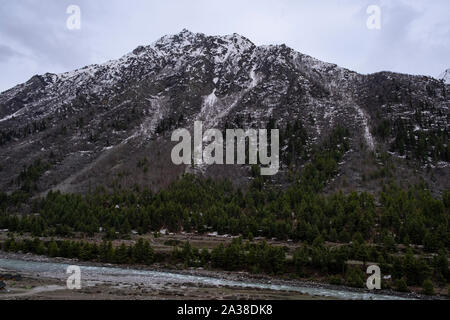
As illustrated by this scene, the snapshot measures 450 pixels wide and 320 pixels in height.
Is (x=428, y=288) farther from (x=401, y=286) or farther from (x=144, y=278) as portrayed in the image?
(x=144, y=278)

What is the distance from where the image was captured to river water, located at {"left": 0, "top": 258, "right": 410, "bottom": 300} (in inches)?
1993

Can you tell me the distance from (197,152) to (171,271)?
113620 mm

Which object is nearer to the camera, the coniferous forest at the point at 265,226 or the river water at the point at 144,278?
the river water at the point at 144,278

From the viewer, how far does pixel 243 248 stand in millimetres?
75188

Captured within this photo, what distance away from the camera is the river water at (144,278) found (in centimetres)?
5062

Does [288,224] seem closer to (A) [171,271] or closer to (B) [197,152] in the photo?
(A) [171,271]

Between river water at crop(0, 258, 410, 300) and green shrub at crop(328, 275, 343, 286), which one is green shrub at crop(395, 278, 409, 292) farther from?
green shrub at crop(328, 275, 343, 286)

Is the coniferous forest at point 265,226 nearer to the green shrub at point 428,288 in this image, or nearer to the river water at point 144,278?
the green shrub at point 428,288

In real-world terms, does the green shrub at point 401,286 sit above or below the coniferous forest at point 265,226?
below

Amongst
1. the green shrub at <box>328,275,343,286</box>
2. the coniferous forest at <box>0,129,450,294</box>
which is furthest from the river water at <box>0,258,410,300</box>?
the coniferous forest at <box>0,129,450,294</box>

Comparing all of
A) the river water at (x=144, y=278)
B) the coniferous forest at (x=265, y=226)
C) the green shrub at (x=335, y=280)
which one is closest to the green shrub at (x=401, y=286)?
the coniferous forest at (x=265, y=226)

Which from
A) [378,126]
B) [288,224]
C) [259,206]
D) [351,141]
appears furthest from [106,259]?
[378,126]

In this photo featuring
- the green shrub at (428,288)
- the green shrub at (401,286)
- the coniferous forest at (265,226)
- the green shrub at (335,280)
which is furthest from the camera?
the coniferous forest at (265,226)

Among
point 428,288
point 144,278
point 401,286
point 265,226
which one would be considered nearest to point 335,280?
point 401,286
